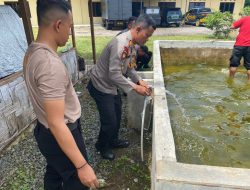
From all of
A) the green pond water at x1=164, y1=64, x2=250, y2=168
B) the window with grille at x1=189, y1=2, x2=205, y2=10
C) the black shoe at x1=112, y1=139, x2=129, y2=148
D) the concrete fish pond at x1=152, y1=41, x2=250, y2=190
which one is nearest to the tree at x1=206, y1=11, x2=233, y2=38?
the concrete fish pond at x1=152, y1=41, x2=250, y2=190

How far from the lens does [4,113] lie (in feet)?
13.8

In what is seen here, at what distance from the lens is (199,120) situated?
5.03m

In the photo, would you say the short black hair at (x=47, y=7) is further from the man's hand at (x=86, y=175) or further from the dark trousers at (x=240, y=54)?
the dark trousers at (x=240, y=54)

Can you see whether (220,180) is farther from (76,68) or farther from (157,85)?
(76,68)

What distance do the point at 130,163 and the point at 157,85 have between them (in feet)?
4.47

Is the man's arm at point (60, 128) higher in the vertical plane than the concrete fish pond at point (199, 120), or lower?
higher

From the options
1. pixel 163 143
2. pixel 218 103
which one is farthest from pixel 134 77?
pixel 218 103

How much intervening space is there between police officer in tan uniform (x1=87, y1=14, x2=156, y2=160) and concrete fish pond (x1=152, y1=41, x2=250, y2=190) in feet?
1.97

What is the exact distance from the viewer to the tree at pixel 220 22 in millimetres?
15016

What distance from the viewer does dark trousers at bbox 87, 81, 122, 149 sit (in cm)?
350

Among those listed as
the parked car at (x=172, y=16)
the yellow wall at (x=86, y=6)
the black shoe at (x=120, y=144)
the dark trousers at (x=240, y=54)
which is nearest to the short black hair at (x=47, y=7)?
the black shoe at (x=120, y=144)

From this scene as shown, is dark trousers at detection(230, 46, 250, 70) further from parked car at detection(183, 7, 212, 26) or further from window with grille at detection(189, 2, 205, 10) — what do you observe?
window with grille at detection(189, 2, 205, 10)

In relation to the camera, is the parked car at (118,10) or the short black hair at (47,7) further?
the parked car at (118,10)

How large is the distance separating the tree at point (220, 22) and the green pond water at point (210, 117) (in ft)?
26.9
